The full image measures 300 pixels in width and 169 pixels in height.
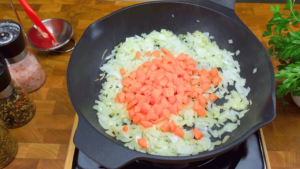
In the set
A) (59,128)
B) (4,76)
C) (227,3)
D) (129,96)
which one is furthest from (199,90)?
(4,76)

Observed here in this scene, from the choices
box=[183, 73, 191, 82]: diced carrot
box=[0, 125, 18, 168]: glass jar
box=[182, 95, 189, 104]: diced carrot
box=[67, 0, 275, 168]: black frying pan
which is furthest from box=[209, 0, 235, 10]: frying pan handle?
box=[0, 125, 18, 168]: glass jar

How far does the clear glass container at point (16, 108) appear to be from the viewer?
1.10 m

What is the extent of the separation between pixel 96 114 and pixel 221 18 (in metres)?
0.83

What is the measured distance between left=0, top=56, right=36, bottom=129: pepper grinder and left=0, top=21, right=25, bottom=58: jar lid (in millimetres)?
137

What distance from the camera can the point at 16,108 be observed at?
1138mm

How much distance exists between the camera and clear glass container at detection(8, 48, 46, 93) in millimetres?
1221

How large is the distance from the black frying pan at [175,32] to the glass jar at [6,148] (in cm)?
37

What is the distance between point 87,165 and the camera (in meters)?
1.00

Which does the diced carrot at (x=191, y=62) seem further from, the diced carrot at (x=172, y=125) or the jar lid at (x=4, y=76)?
the jar lid at (x=4, y=76)

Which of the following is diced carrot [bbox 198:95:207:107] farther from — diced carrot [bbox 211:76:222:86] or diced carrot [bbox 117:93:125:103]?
diced carrot [bbox 117:93:125:103]

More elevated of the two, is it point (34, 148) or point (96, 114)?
point (96, 114)

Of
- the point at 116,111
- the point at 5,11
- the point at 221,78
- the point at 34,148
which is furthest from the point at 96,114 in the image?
the point at 5,11

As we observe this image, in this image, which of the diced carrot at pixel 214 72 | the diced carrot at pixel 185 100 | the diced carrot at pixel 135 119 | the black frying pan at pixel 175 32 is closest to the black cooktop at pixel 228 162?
the black frying pan at pixel 175 32

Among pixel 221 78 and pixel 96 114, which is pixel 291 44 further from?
pixel 96 114
